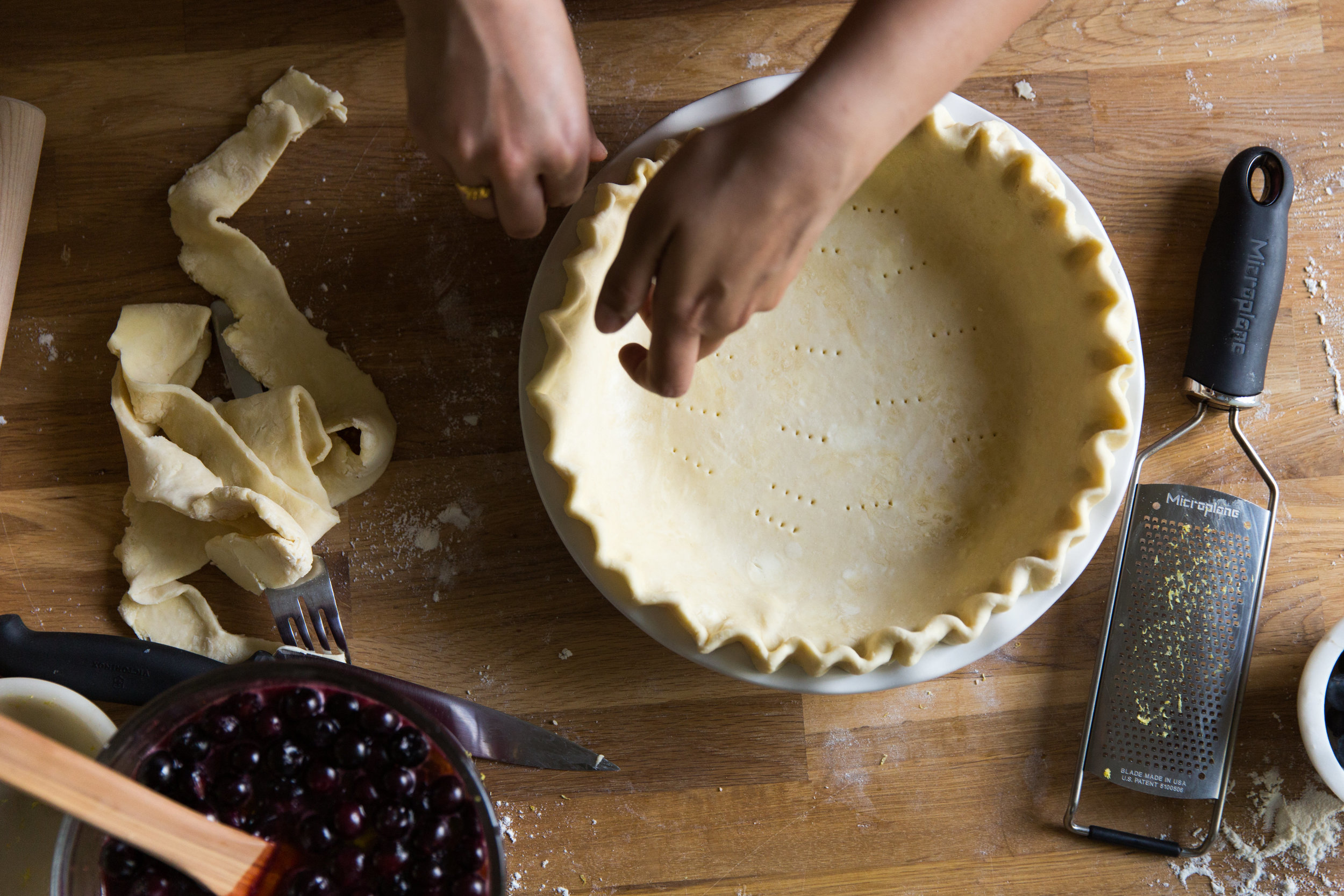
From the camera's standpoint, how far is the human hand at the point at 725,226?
968 mm

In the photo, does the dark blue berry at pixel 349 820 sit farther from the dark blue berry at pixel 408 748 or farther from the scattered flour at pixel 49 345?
the scattered flour at pixel 49 345

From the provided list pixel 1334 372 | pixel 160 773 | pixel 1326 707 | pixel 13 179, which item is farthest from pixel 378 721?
pixel 1334 372

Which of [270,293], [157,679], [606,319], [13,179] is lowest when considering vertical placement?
[157,679]

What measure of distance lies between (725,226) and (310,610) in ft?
3.40

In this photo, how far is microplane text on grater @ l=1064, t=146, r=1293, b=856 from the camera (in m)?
1.56

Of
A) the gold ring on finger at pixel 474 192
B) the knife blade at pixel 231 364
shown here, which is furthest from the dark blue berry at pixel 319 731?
the gold ring on finger at pixel 474 192

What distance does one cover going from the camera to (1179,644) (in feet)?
5.15

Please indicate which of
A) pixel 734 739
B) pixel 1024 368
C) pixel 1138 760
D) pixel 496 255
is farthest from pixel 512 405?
pixel 1138 760

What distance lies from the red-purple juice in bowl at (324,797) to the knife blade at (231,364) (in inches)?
22.9

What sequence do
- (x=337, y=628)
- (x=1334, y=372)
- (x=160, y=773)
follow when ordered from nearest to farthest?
(x=160, y=773)
(x=337, y=628)
(x=1334, y=372)

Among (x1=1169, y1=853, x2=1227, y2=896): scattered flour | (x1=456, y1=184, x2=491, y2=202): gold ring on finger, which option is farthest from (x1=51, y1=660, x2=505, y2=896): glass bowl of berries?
(x1=1169, y1=853, x2=1227, y2=896): scattered flour

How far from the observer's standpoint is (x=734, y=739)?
1625 mm

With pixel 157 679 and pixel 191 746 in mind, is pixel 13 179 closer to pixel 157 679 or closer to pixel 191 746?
pixel 157 679

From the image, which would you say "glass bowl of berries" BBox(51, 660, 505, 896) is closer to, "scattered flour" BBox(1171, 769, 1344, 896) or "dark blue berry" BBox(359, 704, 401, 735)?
"dark blue berry" BBox(359, 704, 401, 735)
